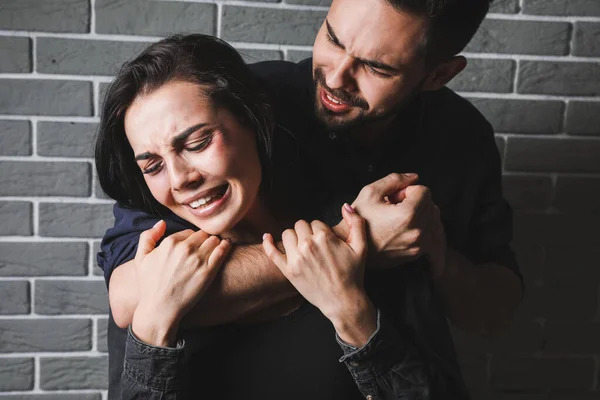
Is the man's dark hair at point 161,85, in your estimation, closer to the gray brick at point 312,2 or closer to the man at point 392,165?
the man at point 392,165

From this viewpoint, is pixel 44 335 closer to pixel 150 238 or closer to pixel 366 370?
pixel 150 238

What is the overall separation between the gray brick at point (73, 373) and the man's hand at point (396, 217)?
1104mm

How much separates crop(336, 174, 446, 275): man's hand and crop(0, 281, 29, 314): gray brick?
1125 mm

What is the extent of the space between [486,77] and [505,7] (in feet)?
0.67

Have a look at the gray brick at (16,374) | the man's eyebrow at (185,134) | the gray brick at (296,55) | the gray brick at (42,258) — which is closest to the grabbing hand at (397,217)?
the man's eyebrow at (185,134)

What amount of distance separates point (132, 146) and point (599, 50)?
1432 millimetres

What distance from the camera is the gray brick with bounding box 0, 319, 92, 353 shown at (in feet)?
6.18

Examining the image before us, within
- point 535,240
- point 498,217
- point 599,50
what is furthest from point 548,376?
point 599,50

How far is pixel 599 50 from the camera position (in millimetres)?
1876

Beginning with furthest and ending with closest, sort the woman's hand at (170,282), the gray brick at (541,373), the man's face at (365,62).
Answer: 1. the gray brick at (541,373)
2. the man's face at (365,62)
3. the woman's hand at (170,282)

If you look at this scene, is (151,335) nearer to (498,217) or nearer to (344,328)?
(344,328)

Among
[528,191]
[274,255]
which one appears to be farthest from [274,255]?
[528,191]

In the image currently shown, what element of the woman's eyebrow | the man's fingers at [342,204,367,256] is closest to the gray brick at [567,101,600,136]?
the man's fingers at [342,204,367,256]

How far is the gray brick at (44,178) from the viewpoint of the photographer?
5.76 feet
